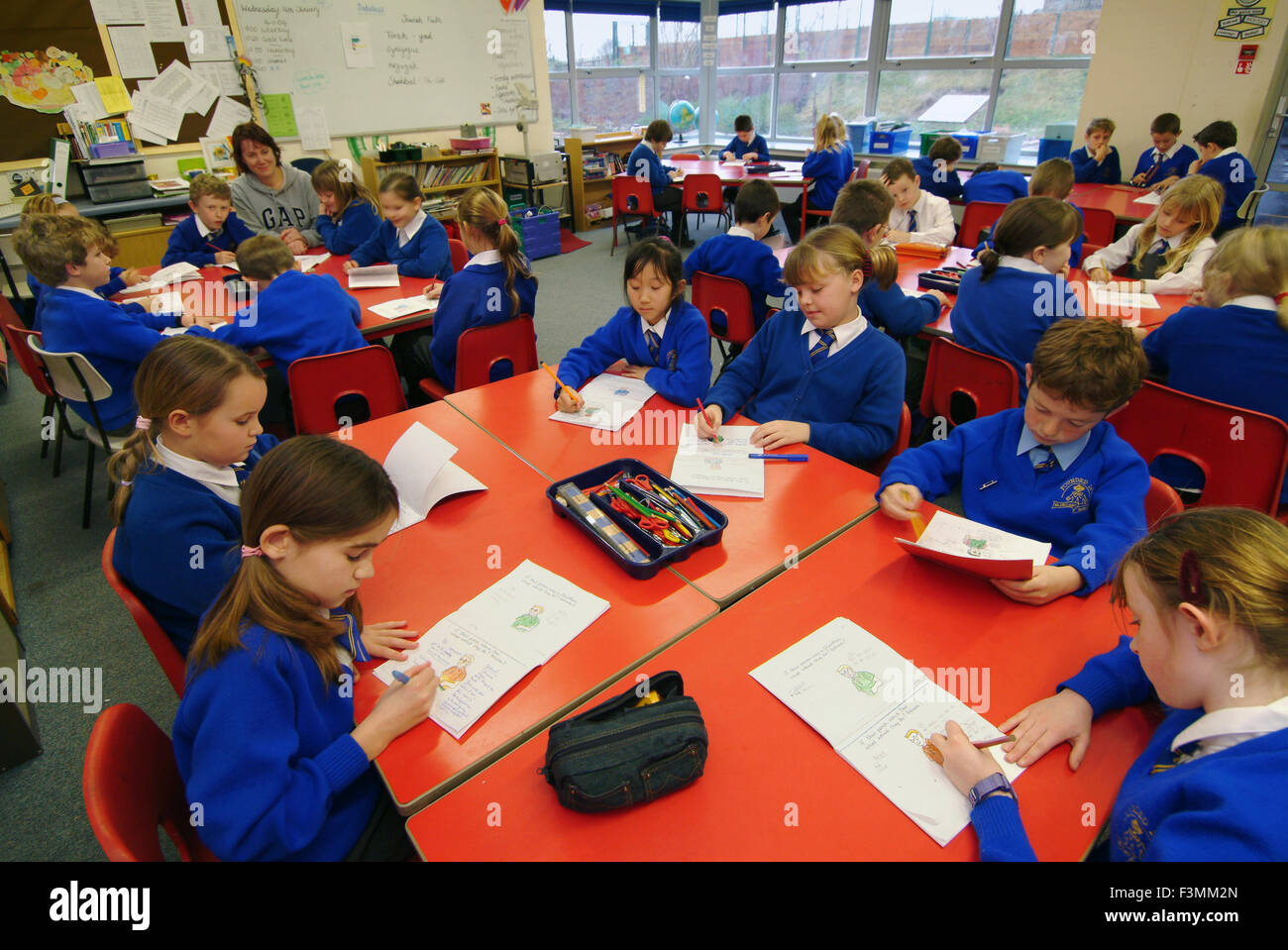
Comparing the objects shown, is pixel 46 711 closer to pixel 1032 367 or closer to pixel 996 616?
pixel 996 616

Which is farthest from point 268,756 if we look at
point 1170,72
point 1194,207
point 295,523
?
point 1170,72

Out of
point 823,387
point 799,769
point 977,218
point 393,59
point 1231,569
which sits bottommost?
point 799,769

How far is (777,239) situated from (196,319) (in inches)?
124

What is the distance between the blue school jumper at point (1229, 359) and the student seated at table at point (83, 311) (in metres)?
3.69

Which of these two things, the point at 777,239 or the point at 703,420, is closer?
the point at 703,420

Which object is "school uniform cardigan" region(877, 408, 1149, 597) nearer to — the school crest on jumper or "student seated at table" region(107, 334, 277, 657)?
the school crest on jumper

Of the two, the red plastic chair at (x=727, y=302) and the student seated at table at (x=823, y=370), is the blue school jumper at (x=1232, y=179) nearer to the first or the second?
the red plastic chair at (x=727, y=302)

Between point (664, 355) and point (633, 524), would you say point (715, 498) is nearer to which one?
point (633, 524)

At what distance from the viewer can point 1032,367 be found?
1517mm

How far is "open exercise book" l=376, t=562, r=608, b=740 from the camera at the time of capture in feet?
3.55

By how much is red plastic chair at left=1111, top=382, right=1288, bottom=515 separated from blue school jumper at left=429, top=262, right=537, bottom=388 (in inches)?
89.3

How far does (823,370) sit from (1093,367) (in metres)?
0.73

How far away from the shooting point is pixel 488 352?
8.51ft
